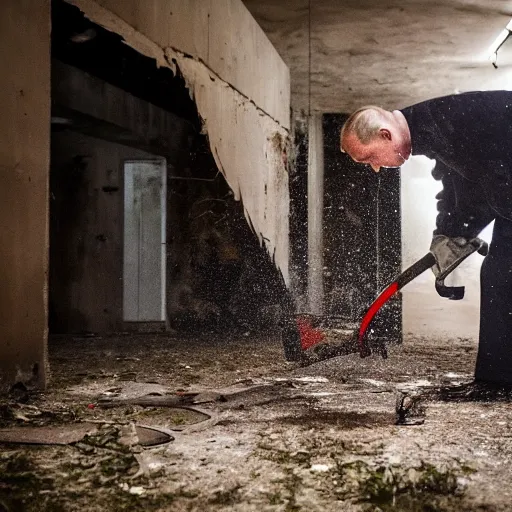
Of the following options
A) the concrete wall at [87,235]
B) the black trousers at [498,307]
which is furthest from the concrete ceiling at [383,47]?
the black trousers at [498,307]

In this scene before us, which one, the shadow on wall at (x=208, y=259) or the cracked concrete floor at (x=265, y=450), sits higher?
the shadow on wall at (x=208, y=259)

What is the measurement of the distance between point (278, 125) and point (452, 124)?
2873mm

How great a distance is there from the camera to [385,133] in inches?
156

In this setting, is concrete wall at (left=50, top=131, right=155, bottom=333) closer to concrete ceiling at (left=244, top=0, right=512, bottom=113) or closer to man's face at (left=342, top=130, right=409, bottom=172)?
concrete ceiling at (left=244, top=0, right=512, bottom=113)

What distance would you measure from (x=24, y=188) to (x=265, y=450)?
1758mm

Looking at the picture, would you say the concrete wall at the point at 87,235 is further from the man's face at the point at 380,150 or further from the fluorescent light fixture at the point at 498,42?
the fluorescent light fixture at the point at 498,42

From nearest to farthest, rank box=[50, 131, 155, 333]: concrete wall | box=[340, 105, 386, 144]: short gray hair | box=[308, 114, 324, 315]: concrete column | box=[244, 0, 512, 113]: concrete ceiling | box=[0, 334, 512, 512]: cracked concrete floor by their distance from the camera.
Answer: box=[0, 334, 512, 512]: cracked concrete floor < box=[340, 105, 386, 144]: short gray hair < box=[244, 0, 512, 113]: concrete ceiling < box=[50, 131, 155, 333]: concrete wall < box=[308, 114, 324, 315]: concrete column

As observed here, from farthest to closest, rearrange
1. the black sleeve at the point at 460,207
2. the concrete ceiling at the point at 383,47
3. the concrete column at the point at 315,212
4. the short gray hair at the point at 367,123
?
1. the concrete column at the point at 315,212
2. the concrete ceiling at the point at 383,47
3. the short gray hair at the point at 367,123
4. the black sleeve at the point at 460,207

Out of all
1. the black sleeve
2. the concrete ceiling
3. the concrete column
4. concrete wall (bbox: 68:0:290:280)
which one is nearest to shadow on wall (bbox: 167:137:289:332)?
concrete wall (bbox: 68:0:290:280)

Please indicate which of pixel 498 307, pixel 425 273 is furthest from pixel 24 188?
pixel 425 273

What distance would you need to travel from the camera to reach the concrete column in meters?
7.84

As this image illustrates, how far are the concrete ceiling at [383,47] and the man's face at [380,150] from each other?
1731 mm

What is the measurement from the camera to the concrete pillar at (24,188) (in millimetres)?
2928

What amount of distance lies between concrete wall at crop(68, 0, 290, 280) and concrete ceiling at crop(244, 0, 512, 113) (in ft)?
1.12
